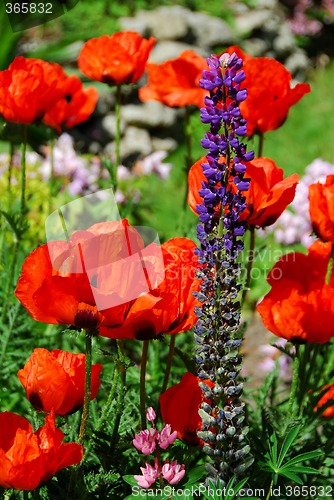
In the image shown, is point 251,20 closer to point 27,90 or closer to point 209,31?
point 209,31

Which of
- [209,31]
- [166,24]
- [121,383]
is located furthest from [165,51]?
[121,383]

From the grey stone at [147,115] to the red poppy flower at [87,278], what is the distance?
453cm

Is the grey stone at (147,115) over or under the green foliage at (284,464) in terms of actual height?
under

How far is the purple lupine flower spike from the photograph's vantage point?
1131mm

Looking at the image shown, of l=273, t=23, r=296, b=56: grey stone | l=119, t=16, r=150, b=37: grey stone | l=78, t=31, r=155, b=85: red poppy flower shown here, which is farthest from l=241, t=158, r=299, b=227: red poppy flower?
l=273, t=23, r=296, b=56: grey stone

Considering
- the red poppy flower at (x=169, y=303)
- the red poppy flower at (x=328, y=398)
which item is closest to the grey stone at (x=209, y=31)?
the red poppy flower at (x=328, y=398)

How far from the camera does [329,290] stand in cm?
145

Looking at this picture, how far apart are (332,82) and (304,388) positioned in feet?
17.6

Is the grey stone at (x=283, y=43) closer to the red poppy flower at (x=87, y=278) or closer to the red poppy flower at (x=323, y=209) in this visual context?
the red poppy flower at (x=323, y=209)

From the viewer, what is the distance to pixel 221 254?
3.76 ft

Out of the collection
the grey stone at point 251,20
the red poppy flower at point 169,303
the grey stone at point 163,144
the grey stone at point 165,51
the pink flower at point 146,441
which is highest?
the red poppy flower at point 169,303

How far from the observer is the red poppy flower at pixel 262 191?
54.1 inches

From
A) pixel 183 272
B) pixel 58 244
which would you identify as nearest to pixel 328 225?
pixel 183 272

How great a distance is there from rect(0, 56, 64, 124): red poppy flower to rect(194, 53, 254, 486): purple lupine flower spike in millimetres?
734
